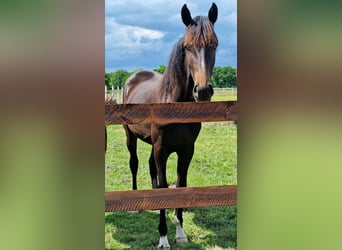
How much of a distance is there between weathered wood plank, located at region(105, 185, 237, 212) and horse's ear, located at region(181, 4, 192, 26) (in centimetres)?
61

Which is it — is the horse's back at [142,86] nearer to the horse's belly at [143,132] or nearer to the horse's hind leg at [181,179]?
the horse's belly at [143,132]

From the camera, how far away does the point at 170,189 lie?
56.6 inches

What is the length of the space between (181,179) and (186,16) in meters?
0.62

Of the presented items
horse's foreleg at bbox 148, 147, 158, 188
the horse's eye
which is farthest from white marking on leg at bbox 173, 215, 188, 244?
the horse's eye

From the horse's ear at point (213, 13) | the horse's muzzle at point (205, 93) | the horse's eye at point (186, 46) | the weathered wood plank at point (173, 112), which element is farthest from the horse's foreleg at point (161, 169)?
the horse's ear at point (213, 13)

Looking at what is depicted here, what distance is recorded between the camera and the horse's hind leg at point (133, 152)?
1455mm

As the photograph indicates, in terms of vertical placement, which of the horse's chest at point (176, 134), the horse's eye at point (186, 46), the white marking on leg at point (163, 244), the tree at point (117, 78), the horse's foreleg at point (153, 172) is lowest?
the white marking on leg at point (163, 244)

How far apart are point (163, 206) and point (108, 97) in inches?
17.7

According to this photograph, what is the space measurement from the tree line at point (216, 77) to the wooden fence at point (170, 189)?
70 millimetres
